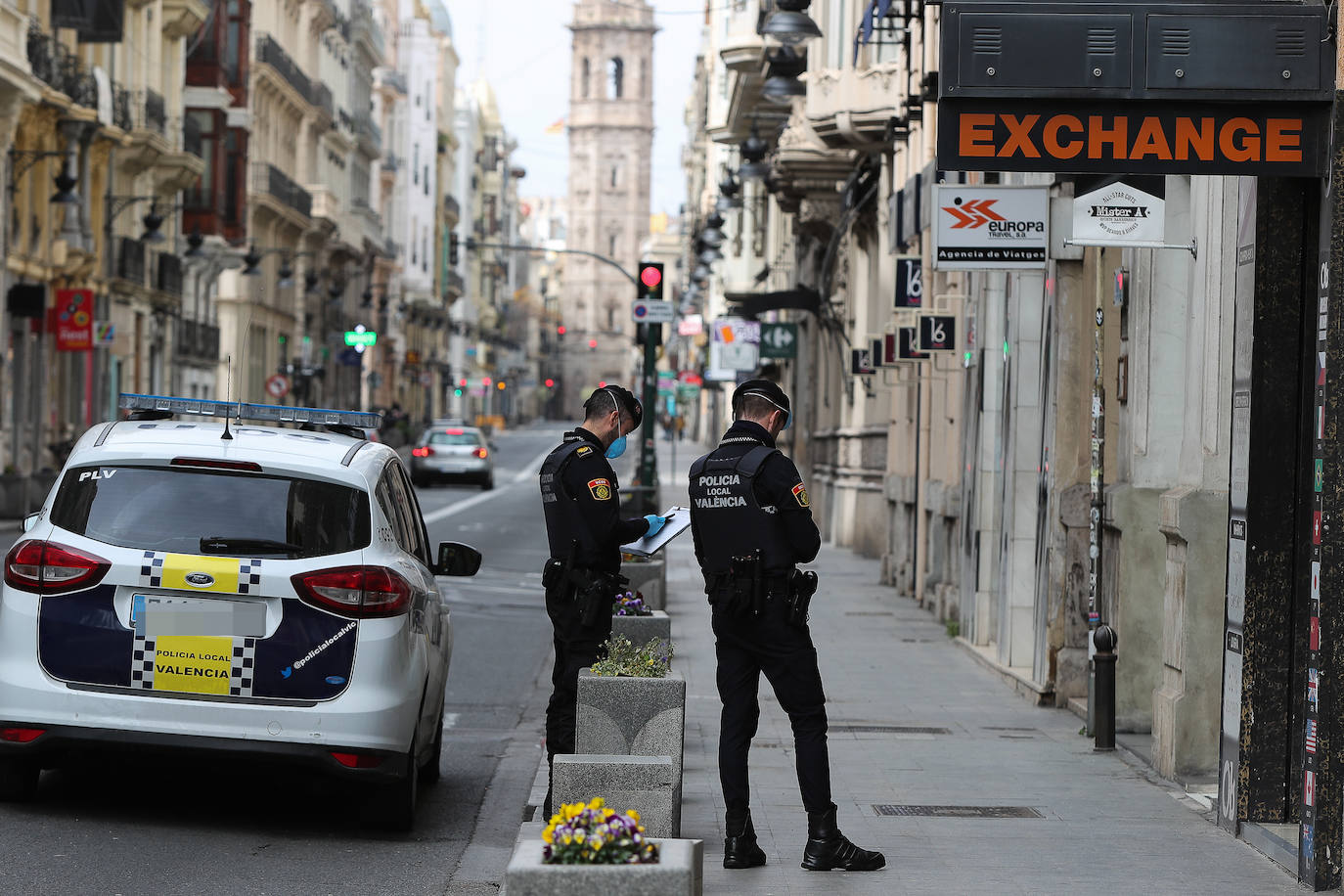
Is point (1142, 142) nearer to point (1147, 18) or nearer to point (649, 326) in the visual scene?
point (1147, 18)

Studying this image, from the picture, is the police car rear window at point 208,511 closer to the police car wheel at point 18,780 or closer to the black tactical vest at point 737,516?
the police car wheel at point 18,780

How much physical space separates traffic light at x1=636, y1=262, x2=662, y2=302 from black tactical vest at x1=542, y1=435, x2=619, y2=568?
17.2 meters

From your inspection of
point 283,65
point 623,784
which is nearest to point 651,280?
point 623,784

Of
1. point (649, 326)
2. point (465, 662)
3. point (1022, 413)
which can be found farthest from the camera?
point (649, 326)

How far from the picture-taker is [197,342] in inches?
2319

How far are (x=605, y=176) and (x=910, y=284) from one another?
15434cm

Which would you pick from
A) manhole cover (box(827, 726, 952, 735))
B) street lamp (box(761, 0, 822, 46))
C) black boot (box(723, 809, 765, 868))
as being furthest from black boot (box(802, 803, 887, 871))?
street lamp (box(761, 0, 822, 46))

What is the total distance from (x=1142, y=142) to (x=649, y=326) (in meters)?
18.3

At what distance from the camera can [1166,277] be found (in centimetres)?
1156

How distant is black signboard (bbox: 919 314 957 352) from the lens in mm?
18672

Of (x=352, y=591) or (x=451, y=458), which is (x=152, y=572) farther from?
(x=451, y=458)

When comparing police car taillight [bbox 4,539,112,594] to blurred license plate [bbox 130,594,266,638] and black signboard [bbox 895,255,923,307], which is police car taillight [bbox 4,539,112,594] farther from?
black signboard [bbox 895,255,923,307]

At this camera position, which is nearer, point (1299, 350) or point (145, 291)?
point (1299, 350)

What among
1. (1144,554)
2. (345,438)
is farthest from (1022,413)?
(345,438)
